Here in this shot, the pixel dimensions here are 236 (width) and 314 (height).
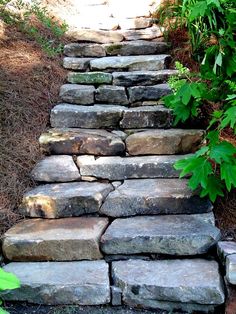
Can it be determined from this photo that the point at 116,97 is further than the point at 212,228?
Yes

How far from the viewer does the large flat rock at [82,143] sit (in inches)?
124

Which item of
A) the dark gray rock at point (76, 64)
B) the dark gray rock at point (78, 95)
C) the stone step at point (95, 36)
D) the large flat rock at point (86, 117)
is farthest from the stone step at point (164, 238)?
the stone step at point (95, 36)

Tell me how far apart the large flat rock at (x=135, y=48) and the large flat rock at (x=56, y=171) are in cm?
188

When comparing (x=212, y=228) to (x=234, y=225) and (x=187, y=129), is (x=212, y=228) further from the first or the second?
(x=187, y=129)

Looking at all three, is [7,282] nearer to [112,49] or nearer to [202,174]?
[202,174]

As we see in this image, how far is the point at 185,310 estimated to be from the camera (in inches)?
83.1

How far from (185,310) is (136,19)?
4.09m

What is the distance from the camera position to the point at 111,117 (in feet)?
11.3

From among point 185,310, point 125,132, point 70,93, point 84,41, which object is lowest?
point 185,310

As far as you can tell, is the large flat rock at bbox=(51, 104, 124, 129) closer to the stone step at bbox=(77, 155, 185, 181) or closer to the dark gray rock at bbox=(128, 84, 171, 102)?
the dark gray rock at bbox=(128, 84, 171, 102)

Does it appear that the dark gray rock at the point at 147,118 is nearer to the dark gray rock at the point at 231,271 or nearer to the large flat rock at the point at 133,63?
the large flat rock at the point at 133,63

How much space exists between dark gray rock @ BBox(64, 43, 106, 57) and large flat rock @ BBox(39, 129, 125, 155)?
156cm

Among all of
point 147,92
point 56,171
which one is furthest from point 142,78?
point 56,171

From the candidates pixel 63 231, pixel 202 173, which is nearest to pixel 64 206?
pixel 63 231
